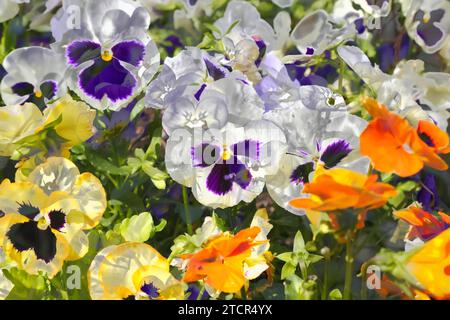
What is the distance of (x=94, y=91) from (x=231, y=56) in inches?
6.5

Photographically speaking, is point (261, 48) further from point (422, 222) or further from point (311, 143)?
point (422, 222)

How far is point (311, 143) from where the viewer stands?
3.55 feet

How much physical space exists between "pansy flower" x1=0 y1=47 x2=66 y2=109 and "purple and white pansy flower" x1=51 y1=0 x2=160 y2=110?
0.09 ft

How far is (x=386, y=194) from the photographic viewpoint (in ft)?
2.77

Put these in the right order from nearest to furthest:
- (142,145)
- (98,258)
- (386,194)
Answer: (386,194) → (98,258) → (142,145)

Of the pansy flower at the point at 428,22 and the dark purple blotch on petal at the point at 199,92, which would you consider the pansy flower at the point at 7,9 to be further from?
the pansy flower at the point at 428,22

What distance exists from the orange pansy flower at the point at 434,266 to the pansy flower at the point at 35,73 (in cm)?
50

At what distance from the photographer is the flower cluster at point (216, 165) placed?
91 cm

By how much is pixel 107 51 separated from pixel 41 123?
174 millimetres

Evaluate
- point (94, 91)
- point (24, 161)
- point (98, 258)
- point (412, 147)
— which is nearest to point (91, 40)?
point (94, 91)

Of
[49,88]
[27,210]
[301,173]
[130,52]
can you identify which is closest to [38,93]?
[49,88]

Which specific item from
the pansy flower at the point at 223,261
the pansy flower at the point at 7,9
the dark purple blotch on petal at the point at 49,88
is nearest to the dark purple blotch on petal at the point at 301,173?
the pansy flower at the point at 223,261

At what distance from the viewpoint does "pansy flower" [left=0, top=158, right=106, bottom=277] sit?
39.4 inches
